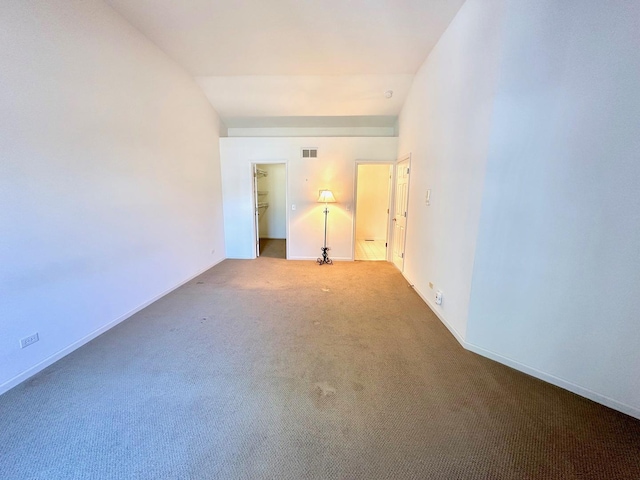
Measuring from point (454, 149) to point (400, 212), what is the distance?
2147 mm

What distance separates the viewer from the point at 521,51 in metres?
1.96

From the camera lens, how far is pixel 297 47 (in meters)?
3.49

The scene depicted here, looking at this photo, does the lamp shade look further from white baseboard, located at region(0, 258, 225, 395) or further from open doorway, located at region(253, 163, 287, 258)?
white baseboard, located at region(0, 258, 225, 395)

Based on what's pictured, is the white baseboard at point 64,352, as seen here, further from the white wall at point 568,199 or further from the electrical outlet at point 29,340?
the white wall at point 568,199

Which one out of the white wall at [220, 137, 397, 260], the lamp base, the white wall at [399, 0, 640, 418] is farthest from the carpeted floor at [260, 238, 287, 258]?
the white wall at [399, 0, 640, 418]

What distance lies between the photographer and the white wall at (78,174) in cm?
195

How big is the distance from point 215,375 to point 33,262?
1.73 metres

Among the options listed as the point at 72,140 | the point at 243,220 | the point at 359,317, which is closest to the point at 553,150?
the point at 359,317

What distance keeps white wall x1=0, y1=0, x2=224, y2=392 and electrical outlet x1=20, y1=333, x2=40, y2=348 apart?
5 centimetres

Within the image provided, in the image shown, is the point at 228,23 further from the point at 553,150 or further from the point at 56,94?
the point at 553,150

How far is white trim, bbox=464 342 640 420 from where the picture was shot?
1771 millimetres

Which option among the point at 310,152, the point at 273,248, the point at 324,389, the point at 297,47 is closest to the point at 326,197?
the point at 310,152

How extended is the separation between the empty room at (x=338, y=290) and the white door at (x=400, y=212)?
0.67 m

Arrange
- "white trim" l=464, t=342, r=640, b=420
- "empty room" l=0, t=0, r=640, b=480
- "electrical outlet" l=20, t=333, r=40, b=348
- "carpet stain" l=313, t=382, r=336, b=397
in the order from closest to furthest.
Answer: "empty room" l=0, t=0, r=640, b=480
"white trim" l=464, t=342, r=640, b=420
"carpet stain" l=313, t=382, r=336, b=397
"electrical outlet" l=20, t=333, r=40, b=348
